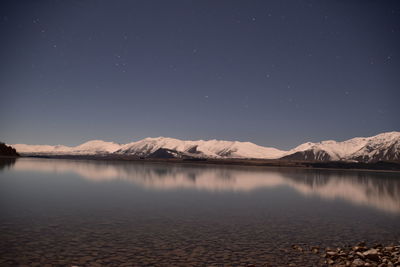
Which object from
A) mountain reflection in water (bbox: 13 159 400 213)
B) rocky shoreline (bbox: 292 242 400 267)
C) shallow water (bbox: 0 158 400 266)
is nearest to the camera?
rocky shoreline (bbox: 292 242 400 267)

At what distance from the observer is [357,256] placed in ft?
64.8

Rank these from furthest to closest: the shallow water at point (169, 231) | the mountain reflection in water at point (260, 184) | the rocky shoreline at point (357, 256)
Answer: the mountain reflection in water at point (260, 184)
the shallow water at point (169, 231)
the rocky shoreline at point (357, 256)

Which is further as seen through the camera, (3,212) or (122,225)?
(3,212)

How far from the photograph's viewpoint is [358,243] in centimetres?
2444

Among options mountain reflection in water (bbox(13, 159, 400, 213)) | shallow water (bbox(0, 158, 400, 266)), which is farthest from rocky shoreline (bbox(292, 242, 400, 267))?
mountain reflection in water (bbox(13, 159, 400, 213))

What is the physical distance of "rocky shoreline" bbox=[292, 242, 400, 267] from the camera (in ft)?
60.5

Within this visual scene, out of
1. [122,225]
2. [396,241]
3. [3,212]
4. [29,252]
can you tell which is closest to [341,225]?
[396,241]

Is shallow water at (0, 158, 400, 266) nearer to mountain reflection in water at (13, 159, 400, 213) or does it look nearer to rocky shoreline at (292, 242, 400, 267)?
rocky shoreline at (292, 242, 400, 267)

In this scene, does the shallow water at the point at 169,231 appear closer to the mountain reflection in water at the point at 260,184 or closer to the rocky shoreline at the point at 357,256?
the rocky shoreline at the point at 357,256

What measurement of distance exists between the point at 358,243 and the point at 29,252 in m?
23.2

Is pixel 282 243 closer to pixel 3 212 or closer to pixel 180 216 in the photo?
pixel 180 216

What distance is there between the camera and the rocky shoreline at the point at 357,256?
18.4 m

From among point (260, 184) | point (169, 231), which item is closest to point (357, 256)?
point (169, 231)

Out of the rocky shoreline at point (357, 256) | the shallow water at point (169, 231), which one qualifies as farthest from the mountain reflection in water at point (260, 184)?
the rocky shoreline at point (357, 256)
